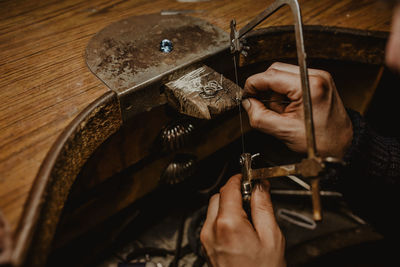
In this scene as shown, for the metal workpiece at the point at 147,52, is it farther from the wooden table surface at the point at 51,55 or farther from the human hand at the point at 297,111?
the human hand at the point at 297,111

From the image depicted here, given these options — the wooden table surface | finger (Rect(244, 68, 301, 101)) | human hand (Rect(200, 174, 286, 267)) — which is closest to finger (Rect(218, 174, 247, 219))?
human hand (Rect(200, 174, 286, 267))

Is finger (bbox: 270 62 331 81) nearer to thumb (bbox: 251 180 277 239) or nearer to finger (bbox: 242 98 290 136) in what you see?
finger (bbox: 242 98 290 136)

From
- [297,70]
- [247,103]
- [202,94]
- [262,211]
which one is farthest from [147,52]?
[262,211]

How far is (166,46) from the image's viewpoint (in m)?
0.94

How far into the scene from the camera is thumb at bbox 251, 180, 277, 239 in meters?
0.82

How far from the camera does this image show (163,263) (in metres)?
1.46

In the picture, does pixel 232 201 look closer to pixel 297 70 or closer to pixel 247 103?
pixel 247 103

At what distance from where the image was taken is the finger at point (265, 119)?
0.83m

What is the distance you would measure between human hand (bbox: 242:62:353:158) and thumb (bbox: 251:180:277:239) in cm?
17

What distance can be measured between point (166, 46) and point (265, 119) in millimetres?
411

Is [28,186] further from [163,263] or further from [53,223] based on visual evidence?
[163,263]

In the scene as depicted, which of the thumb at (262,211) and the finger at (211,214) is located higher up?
the thumb at (262,211)

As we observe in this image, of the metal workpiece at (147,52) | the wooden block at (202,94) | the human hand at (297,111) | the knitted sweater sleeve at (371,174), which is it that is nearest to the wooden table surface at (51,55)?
the metal workpiece at (147,52)

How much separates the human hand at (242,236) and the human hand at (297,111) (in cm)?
22
